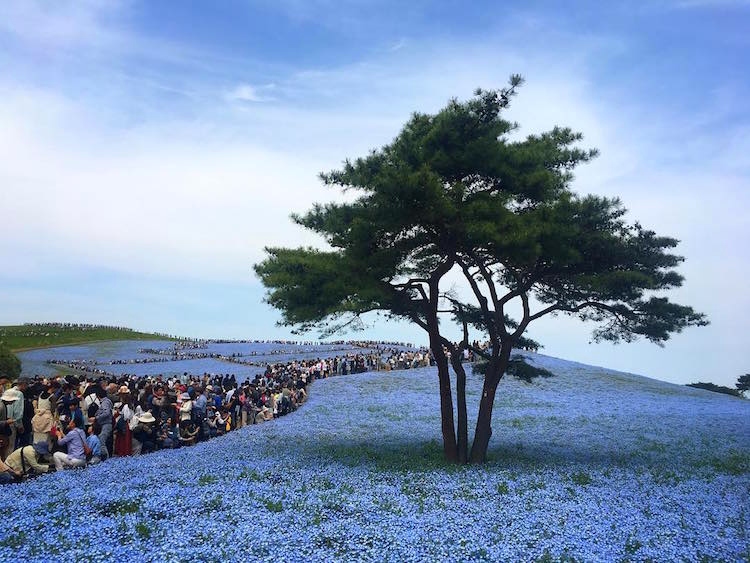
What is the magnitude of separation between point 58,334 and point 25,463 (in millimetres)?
75923

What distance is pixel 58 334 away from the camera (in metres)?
83.2

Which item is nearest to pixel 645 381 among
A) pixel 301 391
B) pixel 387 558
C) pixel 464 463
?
pixel 301 391

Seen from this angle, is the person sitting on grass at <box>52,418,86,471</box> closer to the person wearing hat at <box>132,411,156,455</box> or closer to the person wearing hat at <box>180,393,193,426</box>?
the person wearing hat at <box>132,411,156,455</box>

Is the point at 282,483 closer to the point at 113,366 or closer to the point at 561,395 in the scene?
the point at 561,395

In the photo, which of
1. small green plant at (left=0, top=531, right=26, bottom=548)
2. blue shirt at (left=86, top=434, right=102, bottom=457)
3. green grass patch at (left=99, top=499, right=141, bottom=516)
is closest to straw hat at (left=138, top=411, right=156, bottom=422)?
blue shirt at (left=86, top=434, right=102, bottom=457)

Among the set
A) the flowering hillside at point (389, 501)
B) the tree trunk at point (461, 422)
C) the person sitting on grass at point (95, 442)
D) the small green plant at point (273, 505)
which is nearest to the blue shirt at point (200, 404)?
the flowering hillside at point (389, 501)

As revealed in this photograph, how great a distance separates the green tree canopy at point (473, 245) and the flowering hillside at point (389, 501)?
3.76m

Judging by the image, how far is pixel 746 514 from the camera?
13531 millimetres

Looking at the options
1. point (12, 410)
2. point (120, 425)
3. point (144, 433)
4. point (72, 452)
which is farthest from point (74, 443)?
point (144, 433)

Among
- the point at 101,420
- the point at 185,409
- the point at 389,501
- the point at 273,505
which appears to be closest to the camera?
Answer: the point at 273,505

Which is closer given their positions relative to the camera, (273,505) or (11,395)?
(273,505)

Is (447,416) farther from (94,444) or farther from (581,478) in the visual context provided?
(94,444)

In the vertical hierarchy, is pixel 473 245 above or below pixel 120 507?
above

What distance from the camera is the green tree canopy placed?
16938 millimetres
